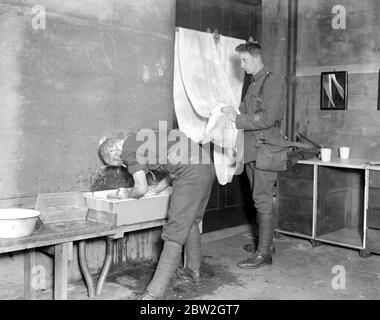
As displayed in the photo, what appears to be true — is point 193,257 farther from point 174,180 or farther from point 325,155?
point 325,155

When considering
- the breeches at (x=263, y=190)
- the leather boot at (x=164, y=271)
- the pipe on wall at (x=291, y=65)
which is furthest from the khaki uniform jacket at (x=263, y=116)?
the pipe on wall at (x=291, y=65)

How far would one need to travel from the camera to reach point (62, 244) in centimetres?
316

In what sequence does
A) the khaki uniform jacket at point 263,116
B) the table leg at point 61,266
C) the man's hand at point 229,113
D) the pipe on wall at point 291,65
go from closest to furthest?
1. the table leg at point 61,266
2. the khaki uniform jacket at point 263,116
3. the man's hand at point 229,113
4. the pipe on wall at point 291,65

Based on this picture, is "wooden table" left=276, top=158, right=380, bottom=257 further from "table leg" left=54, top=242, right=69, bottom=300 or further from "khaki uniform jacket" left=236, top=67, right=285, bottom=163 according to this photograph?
"table leg" left=54, top=242, right=69, bottom=300

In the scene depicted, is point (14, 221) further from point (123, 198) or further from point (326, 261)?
point (326, 261)

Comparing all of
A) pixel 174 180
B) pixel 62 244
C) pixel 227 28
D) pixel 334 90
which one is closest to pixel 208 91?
pixel 227 28

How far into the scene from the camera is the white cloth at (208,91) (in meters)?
4.60

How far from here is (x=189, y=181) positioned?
3443 mm

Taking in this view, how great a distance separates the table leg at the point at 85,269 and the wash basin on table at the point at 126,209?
0.29 metres

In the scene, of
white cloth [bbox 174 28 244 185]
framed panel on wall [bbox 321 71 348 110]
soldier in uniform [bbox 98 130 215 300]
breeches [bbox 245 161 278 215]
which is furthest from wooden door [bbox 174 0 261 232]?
soldier in uniform [bbox 98 130 215 300]

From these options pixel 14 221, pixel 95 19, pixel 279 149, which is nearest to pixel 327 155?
pixel 279 149

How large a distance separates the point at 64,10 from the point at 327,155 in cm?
298

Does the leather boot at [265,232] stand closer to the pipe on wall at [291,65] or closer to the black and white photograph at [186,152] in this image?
the black and white photograph at [186,152]

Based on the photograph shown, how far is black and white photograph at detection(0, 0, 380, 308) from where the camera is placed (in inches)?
134
